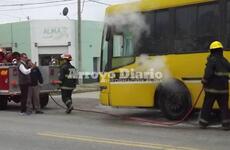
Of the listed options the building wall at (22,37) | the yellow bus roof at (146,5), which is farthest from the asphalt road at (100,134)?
the building wall at (22,37)

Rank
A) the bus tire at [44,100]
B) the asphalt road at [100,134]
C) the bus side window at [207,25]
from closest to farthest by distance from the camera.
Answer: the asphalt road at [100,134] < the bus side window at [207,25] < the bus tire at [44,100]

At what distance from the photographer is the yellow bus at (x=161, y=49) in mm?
12570

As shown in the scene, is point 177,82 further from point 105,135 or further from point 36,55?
point 36,55

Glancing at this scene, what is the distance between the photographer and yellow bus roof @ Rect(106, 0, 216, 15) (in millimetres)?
13062

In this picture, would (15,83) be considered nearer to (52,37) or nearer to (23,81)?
(23,81)

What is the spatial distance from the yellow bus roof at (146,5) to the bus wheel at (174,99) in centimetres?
193

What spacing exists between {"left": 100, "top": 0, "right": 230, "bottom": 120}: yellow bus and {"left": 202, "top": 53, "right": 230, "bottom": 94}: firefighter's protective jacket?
2.41 ft

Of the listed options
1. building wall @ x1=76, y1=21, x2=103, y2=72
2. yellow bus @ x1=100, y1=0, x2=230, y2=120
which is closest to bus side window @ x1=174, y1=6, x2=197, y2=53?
yellow bus @ x1=100, y1=0, x2=230, y2=120

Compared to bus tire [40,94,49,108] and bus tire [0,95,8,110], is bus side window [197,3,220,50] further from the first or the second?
bus tire [0,95,8,110]

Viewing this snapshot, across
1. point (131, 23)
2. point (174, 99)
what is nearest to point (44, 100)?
point (131, 23)

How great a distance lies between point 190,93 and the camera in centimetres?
1296

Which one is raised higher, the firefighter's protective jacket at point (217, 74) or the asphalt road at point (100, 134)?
the firefighter's protective jacket at point (217, 74)

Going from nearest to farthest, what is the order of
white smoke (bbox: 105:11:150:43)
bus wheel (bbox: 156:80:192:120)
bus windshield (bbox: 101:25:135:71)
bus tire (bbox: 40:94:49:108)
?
bus wheel (bbox: 156:80:192:120)
white smoke (bbox: 105:11:150:43)
bus windshield (bbox: 101:25:135:71)
bus tire (bbox: 40:94:49:108)

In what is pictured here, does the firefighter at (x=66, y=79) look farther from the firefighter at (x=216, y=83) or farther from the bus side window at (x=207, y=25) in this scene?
the firefighter at (x=216, y=83)
